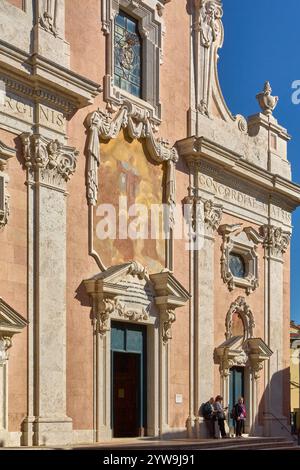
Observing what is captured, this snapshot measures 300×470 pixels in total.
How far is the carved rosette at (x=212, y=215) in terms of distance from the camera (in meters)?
26.1

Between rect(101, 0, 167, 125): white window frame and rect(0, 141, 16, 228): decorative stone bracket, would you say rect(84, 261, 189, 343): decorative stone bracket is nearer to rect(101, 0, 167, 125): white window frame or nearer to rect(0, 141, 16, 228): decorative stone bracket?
rect(0, 141, 16, 228): decorative stone bracket

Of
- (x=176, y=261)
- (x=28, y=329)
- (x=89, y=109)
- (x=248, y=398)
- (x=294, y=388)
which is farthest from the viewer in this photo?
(x=294, y=388)

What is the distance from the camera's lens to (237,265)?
28.0 metres

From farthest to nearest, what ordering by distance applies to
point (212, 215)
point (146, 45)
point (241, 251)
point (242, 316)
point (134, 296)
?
point (241, 251), point (242, 316), point (212, 215), point (146, 45), point (134, 296)

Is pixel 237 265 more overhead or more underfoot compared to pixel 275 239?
more underfoot

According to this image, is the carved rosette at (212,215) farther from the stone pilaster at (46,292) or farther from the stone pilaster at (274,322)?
the stone pilaster at (46,292)

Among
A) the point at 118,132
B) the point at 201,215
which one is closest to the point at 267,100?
the point at 201,215

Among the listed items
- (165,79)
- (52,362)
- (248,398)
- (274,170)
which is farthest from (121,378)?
(274,170)

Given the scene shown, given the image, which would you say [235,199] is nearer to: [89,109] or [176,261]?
[176,261]

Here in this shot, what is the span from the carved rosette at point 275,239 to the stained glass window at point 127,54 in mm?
7458

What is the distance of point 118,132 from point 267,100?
8.96 meters

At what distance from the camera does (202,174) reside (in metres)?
26.2

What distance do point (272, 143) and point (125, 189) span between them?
912cm

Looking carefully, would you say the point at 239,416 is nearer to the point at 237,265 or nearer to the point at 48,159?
the point at 237,265
